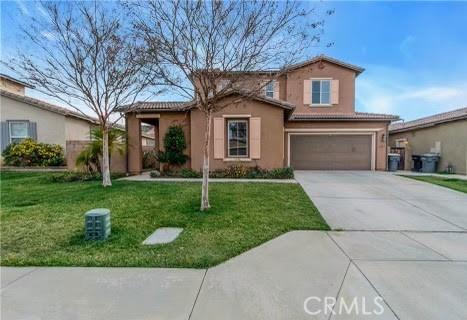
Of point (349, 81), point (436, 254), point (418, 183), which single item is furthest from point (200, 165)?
point (349, 81)

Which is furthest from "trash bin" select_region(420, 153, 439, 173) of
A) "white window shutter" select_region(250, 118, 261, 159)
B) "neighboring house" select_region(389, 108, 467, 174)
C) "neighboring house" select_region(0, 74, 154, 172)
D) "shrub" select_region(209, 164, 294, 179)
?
"neighboring house" select_region(0, 74, 154, 172)

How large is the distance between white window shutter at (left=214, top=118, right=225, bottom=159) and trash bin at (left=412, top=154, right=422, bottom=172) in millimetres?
12979

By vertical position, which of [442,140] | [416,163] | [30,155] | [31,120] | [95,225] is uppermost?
[31,120]

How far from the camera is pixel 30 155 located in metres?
15.2

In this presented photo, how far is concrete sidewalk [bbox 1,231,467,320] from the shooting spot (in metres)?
2.80

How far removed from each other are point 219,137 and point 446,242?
9908mm

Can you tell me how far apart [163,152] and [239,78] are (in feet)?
25.5

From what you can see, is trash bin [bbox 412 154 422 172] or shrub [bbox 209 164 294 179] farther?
trash bin [bbox 412 154 422 172]

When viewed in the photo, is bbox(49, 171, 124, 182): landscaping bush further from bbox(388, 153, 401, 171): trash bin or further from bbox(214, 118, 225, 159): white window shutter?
bbox(388, 153, 401, 171): trash bin

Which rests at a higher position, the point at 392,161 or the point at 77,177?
the point at 392,161

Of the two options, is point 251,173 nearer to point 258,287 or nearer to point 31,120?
point 258,287

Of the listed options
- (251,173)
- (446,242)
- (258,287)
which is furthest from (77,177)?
(446,242)

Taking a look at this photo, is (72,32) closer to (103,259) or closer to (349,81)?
(103,259)

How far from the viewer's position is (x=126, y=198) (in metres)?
8.05
